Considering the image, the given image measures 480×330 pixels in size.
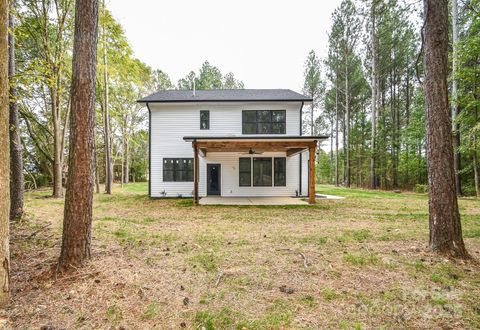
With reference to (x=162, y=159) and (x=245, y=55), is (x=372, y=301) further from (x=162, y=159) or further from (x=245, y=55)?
(x=245, y=55)

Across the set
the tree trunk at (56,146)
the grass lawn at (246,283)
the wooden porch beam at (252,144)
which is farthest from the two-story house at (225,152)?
the grass lawn at (246,283)

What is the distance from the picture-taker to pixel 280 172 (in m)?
12.8

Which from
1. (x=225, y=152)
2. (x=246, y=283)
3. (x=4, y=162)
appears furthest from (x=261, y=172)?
(x=4, y=162)

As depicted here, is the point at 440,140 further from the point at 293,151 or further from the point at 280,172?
the point at 280,172

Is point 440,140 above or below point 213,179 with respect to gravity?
above

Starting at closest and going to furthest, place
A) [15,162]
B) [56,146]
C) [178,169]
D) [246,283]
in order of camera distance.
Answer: [246,283], [15,162], [56,146], [178,169]

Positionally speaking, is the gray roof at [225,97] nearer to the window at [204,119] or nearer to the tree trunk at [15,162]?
the window at [204,119]

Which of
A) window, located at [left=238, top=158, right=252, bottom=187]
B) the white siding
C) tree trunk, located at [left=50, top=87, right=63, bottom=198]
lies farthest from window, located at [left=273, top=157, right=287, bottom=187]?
tree trunk, located at [left=50, top=87, right=63, bottom=198]

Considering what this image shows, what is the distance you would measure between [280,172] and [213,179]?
386cm

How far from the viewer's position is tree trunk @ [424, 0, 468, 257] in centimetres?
350

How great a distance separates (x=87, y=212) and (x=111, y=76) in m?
14.1

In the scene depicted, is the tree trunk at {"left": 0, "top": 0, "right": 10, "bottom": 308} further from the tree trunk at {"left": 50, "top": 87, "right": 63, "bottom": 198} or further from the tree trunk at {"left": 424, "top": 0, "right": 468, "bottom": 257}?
the tree trunk at {"left": 50, "top": 87, "right": 63, "bottom": 198}

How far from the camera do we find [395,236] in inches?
191

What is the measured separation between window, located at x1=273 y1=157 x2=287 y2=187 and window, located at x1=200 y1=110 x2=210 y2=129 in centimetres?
433
